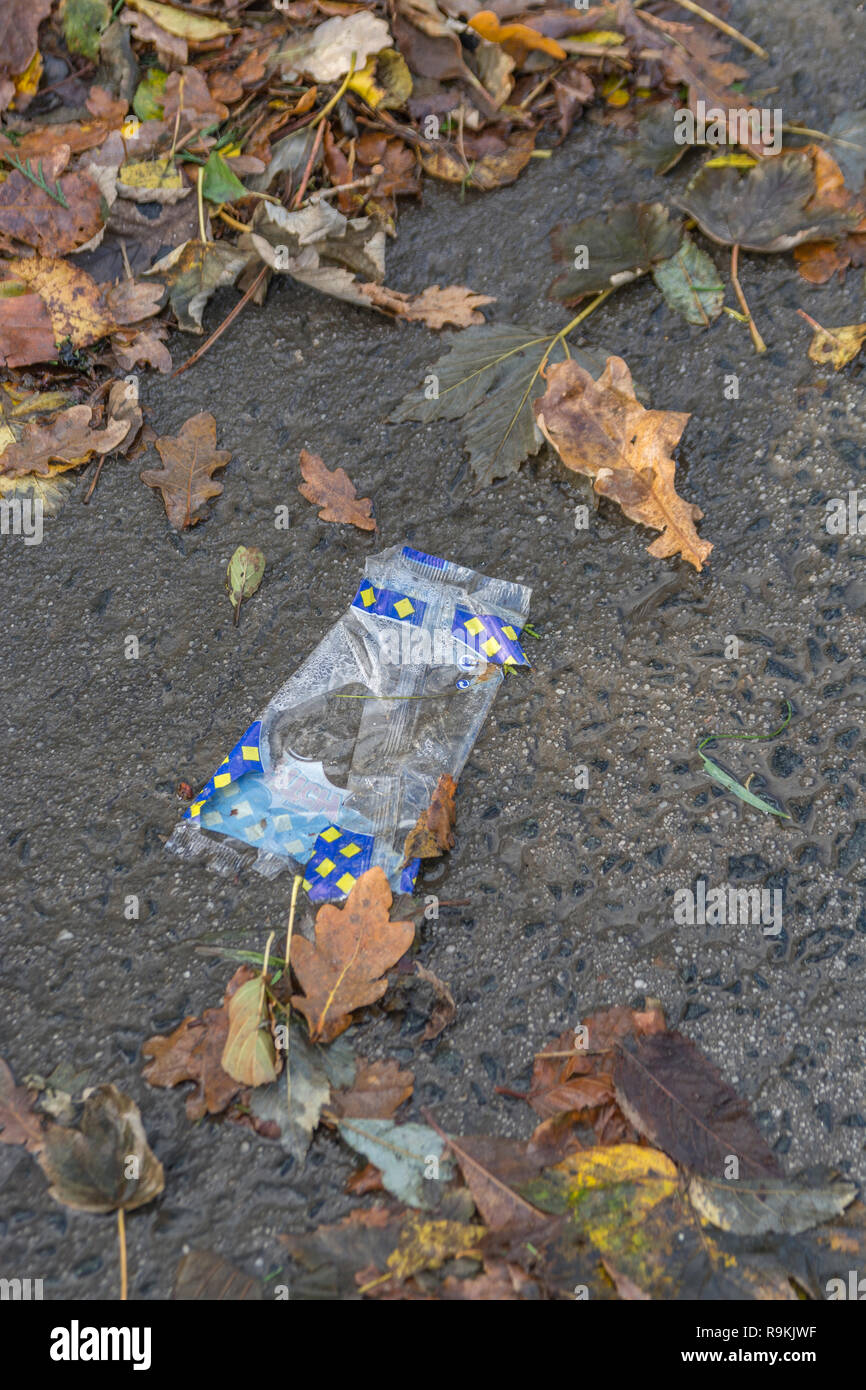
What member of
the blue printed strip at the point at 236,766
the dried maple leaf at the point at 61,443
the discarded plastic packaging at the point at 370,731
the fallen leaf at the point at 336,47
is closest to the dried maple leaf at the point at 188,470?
the dried maple leaf at the point at 61,443

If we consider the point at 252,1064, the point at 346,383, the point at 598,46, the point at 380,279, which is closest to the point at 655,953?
the point at 252,1064

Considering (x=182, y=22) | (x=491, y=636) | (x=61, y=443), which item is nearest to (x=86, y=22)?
(x=182, y=22)

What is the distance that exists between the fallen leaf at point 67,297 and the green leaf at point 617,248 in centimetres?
117

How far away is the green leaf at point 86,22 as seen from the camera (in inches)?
106

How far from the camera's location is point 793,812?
1.99 meters

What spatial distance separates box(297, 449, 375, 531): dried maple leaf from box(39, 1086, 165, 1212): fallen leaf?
132 cm

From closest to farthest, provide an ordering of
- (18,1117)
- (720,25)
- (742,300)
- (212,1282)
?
(212,1282), (18,1117), (742,300), (720,25)

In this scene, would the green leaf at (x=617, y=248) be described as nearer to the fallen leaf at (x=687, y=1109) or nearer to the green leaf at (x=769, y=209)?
the green leaf at (x=769, y=209)

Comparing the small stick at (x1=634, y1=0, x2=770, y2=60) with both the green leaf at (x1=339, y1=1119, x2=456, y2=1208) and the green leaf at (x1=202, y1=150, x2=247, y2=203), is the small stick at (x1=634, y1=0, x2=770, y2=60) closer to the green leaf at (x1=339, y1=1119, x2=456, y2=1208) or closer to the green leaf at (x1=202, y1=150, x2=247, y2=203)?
the green leaf at (x1=202, y1=150, x2=247, y2=203)

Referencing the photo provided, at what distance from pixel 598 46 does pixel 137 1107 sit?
9.48ft

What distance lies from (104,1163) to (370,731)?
0.95 m

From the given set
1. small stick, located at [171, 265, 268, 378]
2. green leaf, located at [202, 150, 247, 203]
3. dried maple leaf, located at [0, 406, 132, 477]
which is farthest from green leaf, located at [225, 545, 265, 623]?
green leaf, located at [202, 150, 247, 203]

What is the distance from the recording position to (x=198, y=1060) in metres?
1.79

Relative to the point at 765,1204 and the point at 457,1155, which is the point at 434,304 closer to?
the point at 457,1155
